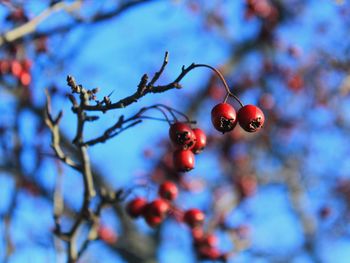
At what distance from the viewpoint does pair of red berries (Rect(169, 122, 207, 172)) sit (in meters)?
1.97

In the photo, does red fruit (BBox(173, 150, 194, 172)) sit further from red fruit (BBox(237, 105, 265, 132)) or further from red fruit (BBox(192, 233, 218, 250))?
red fruit (BBox(192, 233, 218, 250))

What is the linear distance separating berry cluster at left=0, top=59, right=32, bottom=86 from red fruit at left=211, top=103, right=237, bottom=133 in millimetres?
2248

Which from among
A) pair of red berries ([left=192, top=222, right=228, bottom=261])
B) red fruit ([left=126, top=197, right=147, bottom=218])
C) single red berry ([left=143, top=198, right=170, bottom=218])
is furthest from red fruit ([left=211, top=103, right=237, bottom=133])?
pair of red berries ([left=192, top=222, right=228, bottom=261])

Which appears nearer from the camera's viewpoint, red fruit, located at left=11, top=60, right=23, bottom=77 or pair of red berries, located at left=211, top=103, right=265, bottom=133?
pair of red berries, located at left=211, top=103, right=265, bottom=133

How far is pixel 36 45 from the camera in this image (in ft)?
12.5

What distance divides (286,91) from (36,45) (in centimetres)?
541

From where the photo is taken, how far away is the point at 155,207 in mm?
2697

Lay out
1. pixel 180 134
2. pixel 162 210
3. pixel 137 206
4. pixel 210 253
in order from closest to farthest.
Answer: pixel 180 134
pixel 162 210
pixel 137 206
pixel 210 253

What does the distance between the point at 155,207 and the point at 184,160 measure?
0.70 metres

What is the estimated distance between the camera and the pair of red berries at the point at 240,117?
1795 mm

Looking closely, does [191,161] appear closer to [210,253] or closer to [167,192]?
[167,192]

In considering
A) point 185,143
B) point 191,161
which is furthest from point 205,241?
point 185,143

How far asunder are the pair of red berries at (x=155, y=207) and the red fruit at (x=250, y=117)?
3.43 ft

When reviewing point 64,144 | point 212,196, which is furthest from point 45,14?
point 212,196
